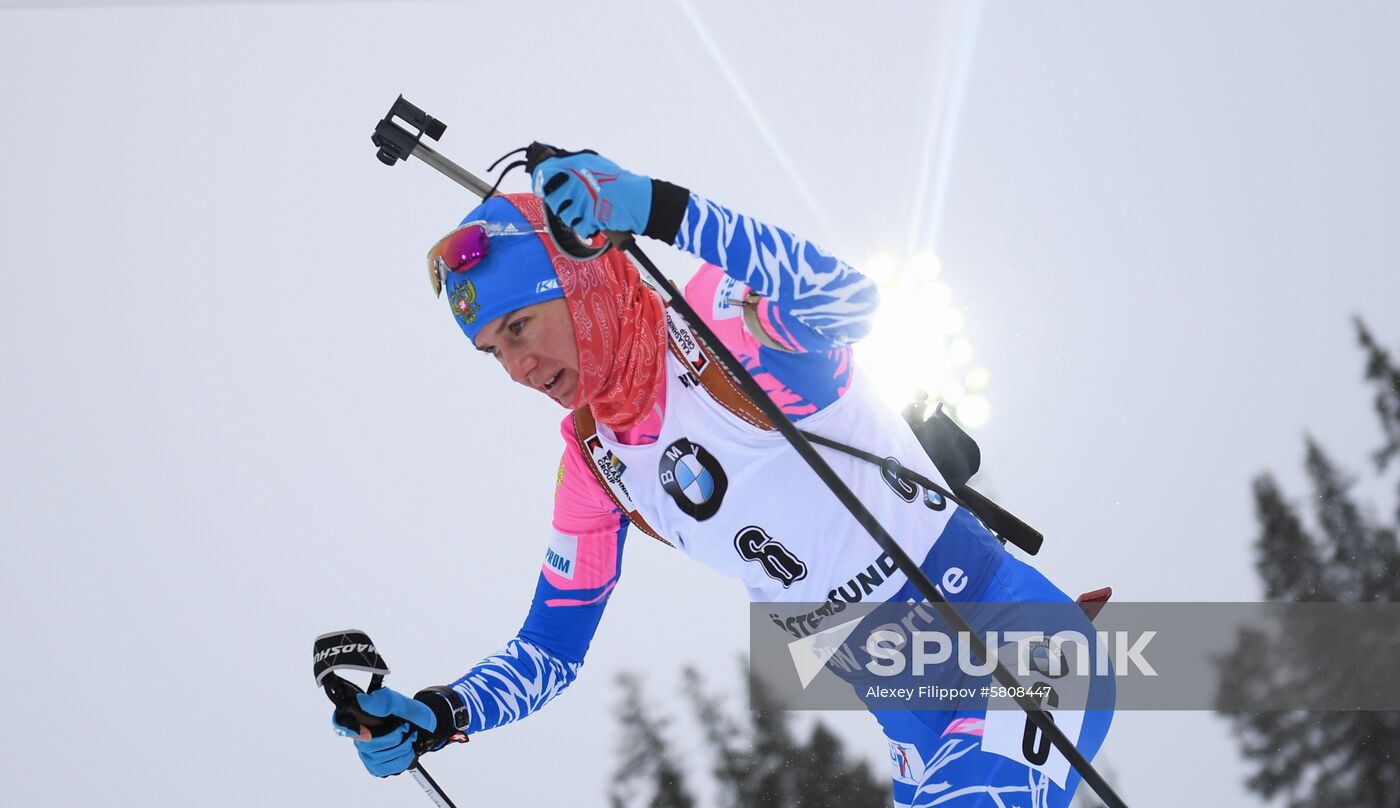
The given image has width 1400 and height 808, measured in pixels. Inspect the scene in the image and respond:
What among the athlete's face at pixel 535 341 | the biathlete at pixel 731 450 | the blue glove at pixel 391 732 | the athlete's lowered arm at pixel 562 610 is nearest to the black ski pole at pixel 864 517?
the biathlete at pixel 731 450

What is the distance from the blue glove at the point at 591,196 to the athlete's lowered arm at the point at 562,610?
1.13 metres

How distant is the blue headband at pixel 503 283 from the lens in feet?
9.21

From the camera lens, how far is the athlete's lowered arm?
3.32 m

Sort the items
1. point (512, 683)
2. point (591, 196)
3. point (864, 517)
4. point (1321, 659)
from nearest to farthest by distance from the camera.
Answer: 1. point (591, 196)
2. point (864, 517)
3. point (512, 683)
4. point (1321, 659)

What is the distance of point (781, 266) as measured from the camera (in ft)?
7.88

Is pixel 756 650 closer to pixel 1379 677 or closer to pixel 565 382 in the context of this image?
pixel 565 382

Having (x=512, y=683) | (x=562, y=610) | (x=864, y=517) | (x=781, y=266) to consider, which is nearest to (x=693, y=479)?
(x=864, y=517)

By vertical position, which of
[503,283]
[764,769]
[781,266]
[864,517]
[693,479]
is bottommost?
[864,517]

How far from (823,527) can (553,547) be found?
3.45 feet

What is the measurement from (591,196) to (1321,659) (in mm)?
19562

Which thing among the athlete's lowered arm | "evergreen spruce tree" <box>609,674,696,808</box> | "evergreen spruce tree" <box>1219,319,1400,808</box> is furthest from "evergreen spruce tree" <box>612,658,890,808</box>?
the athlete's lowered arm
